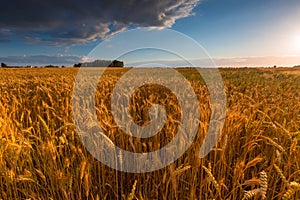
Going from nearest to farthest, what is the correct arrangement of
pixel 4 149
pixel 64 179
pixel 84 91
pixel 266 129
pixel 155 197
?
1. pixel 64 179
2. pixel 155 197
3. pixel 4 149
4. pixel 266 129
5. pixel 84 91

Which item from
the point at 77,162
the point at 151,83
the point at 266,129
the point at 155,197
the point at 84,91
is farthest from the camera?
the point at 151,83

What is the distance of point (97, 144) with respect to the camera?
5.02 feet

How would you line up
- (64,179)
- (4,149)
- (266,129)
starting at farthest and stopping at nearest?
(266,129) < (4,149) < (64,179)

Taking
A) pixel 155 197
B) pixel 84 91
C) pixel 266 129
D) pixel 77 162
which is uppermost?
pixel 84 91

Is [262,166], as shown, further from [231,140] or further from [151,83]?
[151,83]

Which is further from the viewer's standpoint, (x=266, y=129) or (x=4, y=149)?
(x=266, y=129)

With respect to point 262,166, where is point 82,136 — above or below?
above

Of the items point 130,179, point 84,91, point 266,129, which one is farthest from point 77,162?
point 84,91

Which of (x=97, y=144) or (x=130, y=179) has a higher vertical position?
(x=97, y=144)

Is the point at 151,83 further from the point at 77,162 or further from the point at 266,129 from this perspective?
the point at 77,162

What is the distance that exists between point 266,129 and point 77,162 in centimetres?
164

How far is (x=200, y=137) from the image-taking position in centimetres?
149

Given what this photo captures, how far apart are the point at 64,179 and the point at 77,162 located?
0.47 meters

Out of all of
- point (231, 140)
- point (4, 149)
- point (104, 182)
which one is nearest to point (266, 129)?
point (231, 140)
